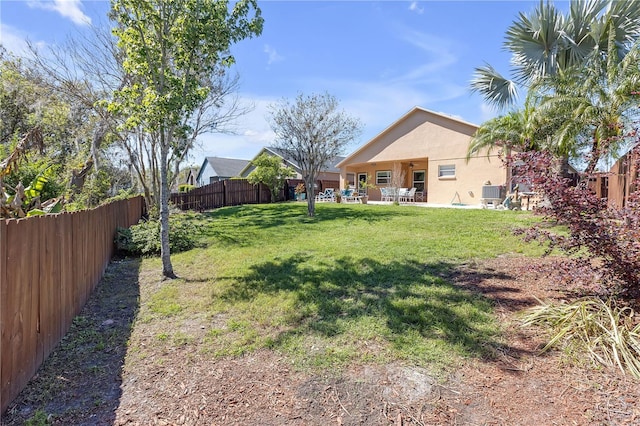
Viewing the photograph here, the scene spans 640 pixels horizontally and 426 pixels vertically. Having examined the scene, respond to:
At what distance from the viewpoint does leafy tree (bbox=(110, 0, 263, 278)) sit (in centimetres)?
491

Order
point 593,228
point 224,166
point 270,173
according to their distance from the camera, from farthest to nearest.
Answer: point 224,166 → point 270,173 → point 593,228

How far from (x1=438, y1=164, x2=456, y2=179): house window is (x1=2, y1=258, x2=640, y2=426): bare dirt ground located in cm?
1602

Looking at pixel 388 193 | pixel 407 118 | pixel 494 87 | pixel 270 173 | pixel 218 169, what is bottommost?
pixel 388 193

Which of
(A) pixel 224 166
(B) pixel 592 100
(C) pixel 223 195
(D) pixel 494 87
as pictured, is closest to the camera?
(B) pixel 592 100

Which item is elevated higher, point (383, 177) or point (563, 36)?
point (563, 36)

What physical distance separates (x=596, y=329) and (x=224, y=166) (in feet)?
133

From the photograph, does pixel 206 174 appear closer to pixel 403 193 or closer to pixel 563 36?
pixel 403 193

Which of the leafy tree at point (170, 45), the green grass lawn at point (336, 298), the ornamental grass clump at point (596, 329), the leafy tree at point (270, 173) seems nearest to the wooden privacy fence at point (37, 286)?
the green grass lawn at point (336, 298)

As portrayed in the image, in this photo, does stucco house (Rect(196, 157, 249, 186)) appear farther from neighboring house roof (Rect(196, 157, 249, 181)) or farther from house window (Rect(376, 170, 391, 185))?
house window (Rect(376, 170, 391, 185))

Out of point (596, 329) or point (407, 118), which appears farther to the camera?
point (407, 118)

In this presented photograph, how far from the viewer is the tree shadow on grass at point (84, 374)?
2.33 metres

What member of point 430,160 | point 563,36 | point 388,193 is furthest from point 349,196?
point 563,36

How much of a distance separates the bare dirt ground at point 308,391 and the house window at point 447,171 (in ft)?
52.6

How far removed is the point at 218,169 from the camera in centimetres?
3906
